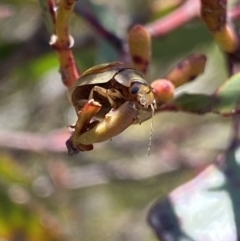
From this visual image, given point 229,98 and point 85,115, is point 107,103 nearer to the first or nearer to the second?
point 85,115

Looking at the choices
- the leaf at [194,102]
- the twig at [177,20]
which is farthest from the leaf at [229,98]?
the twig at [177,20]

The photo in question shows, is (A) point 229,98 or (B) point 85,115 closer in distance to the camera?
(B) point 85,115

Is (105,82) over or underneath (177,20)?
over

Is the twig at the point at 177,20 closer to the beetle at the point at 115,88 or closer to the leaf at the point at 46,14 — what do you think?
the leaf at the point at 46,14

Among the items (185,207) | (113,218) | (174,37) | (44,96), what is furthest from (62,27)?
(113,218)

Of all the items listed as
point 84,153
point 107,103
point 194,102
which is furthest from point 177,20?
point 84,153

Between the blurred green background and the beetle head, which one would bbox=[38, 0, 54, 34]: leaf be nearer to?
the beetle head
